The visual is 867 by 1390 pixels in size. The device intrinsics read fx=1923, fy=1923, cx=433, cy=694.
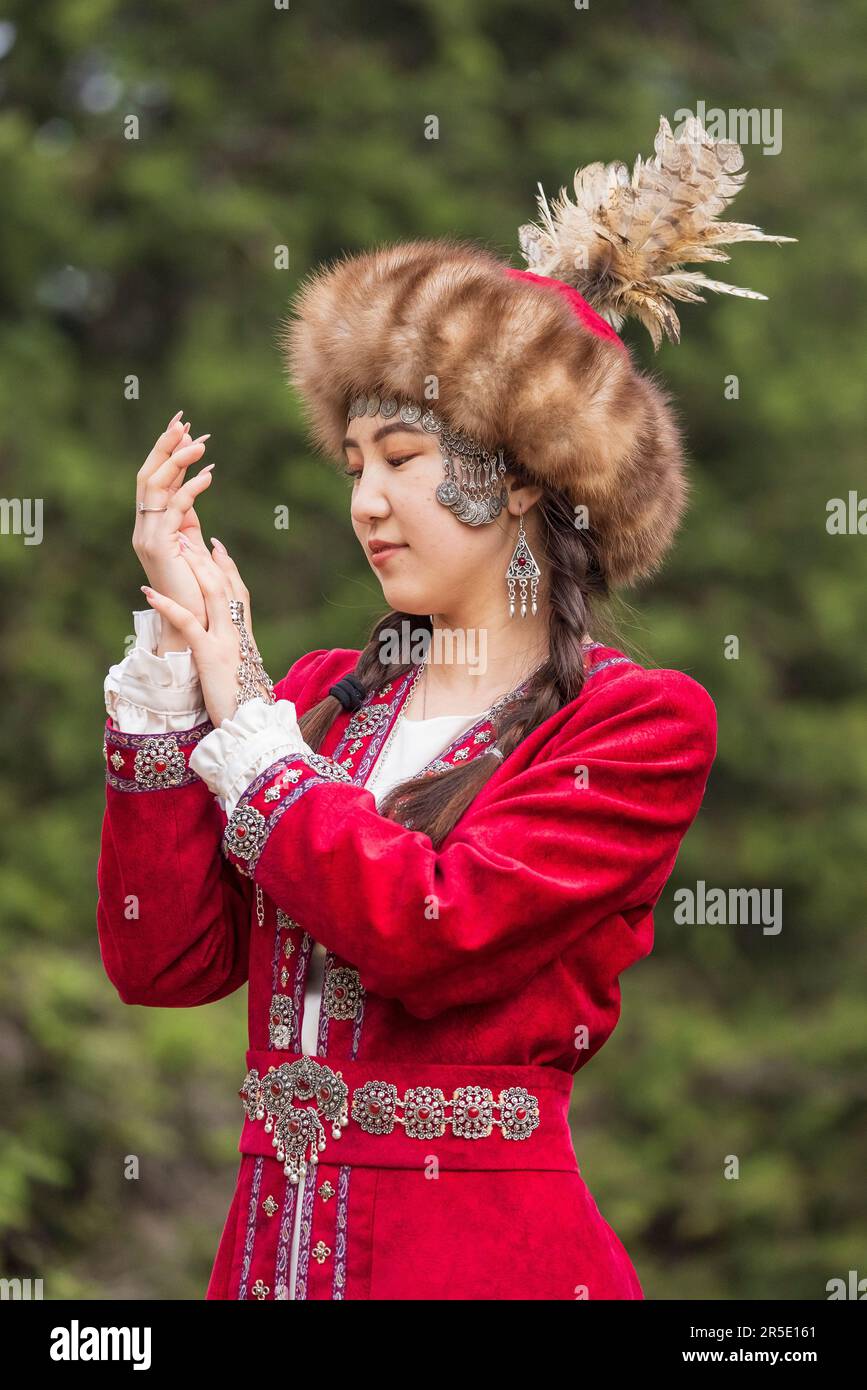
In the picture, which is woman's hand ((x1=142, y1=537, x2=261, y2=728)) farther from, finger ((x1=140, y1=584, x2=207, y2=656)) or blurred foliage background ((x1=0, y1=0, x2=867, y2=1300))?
blurred foliage background ((x1=0, y1=0, x2=867, y2=1300))

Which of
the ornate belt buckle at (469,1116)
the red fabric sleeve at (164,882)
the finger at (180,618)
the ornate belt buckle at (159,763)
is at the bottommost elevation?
the ornate belt buckle at (469,1116)

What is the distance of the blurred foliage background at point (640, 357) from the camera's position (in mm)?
6344

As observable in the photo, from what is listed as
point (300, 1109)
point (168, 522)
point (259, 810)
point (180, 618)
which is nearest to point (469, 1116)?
point (300, 1109)

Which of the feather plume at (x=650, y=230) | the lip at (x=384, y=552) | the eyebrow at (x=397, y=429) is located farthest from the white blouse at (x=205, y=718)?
the feather plume at (x=650, y=230)

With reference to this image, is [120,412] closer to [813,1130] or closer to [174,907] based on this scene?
[813,1130]

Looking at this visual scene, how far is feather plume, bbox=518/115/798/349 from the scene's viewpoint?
8.39ft

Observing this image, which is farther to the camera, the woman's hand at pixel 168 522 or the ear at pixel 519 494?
the ear at pixel 519 494

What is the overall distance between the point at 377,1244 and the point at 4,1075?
8.50ft

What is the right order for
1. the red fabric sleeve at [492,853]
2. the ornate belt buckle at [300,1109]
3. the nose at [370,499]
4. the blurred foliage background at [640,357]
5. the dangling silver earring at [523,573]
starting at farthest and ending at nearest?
the blurred foliage background at [640,357]
the dangling silver earring at [523,573]
the nose at [370,499]
the ornate belt buckle at [300,1109]
the red fabric sleeve at [492,853]

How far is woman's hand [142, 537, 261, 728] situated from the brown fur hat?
0.31 m

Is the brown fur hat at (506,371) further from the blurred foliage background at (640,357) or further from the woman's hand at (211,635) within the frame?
the blurred foliage background at (640,357)

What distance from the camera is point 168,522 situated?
2330mm

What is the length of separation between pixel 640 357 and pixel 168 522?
4.82m

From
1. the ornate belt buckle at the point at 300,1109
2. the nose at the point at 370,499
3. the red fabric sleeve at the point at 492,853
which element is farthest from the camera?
the nose at the point at 370,499
